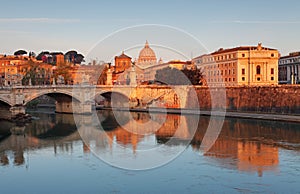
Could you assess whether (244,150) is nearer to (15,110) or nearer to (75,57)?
(15,110)

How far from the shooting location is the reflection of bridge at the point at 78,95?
24.0 m

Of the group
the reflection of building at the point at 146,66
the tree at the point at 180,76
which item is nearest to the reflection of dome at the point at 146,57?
the reflection of building at the point at 146,66

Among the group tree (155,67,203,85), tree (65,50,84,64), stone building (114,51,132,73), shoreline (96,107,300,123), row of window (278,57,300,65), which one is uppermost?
tree (65,50,84,64)

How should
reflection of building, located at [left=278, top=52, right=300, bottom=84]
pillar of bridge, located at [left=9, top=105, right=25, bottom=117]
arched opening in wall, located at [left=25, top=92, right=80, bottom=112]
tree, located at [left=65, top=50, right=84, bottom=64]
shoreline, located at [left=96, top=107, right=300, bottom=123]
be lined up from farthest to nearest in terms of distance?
tree, located at [left=65, top=50, right=84, bottom=64], reflection of building, located at [left=278, top=52, right=300, bottom=84], arched opening in wall, located at [left=25, top=92, right=80, bottom=112], pillar of bridge, located at [left=9, top=105, right=25, bottom=117], shoreline, located at [left=96, top=107, right=300, bottom=123]

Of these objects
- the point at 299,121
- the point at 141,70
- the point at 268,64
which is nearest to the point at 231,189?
the point at 299,121

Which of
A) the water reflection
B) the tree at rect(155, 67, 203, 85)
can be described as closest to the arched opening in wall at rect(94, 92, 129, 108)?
the tree at rect(155, 67, 203, 85)

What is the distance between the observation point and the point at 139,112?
98.4 ft

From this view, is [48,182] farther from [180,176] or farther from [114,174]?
[180,176]

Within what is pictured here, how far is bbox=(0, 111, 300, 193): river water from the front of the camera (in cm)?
1006

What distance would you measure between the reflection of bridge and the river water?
10.2ft

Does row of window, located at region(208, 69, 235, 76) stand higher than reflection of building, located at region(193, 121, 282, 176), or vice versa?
row of window, located at region(208, 69, 235, 76)

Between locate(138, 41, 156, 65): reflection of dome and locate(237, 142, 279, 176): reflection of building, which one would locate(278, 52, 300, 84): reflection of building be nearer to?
locate(138, 41, 156, 65): reflection of dome

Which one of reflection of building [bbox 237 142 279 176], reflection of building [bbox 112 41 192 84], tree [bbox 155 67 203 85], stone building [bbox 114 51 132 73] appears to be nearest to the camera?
reflection of building [bbox 237 142 279 176]

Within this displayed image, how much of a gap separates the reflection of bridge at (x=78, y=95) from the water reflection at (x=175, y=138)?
1473mm
